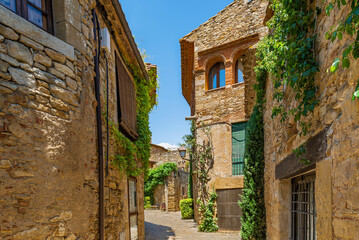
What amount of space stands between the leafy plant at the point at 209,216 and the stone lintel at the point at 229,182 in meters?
0.40

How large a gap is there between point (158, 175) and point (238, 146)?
30.7ft

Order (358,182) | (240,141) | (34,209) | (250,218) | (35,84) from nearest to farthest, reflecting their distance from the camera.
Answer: (358,182)
(34,209)
(35,84)
(250,218)
(240,141)

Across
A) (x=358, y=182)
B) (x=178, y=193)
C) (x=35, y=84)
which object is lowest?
(x=178, y=193)

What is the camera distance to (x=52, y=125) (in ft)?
8.57

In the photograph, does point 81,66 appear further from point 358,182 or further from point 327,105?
point 358,182

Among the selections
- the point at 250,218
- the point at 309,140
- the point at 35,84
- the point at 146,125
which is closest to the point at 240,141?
the point at 250,218

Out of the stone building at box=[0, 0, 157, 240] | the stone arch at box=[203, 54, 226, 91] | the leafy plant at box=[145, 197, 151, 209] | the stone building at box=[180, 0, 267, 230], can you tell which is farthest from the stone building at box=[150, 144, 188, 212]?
the stone building at box=[0, 0, 157, 240]

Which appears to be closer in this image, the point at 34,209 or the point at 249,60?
the point at 34,209

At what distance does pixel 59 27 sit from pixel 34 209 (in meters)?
2.04

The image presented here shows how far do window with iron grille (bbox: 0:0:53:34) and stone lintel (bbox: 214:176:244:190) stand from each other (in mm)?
8277

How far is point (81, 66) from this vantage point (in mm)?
3150

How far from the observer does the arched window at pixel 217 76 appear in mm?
11062

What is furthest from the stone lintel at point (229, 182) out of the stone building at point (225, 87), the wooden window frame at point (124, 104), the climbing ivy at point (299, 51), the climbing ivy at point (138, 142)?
the climbing ivy at point (299, 51)

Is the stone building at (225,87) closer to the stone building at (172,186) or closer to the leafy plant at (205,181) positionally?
the leafy plant at (205,181)
